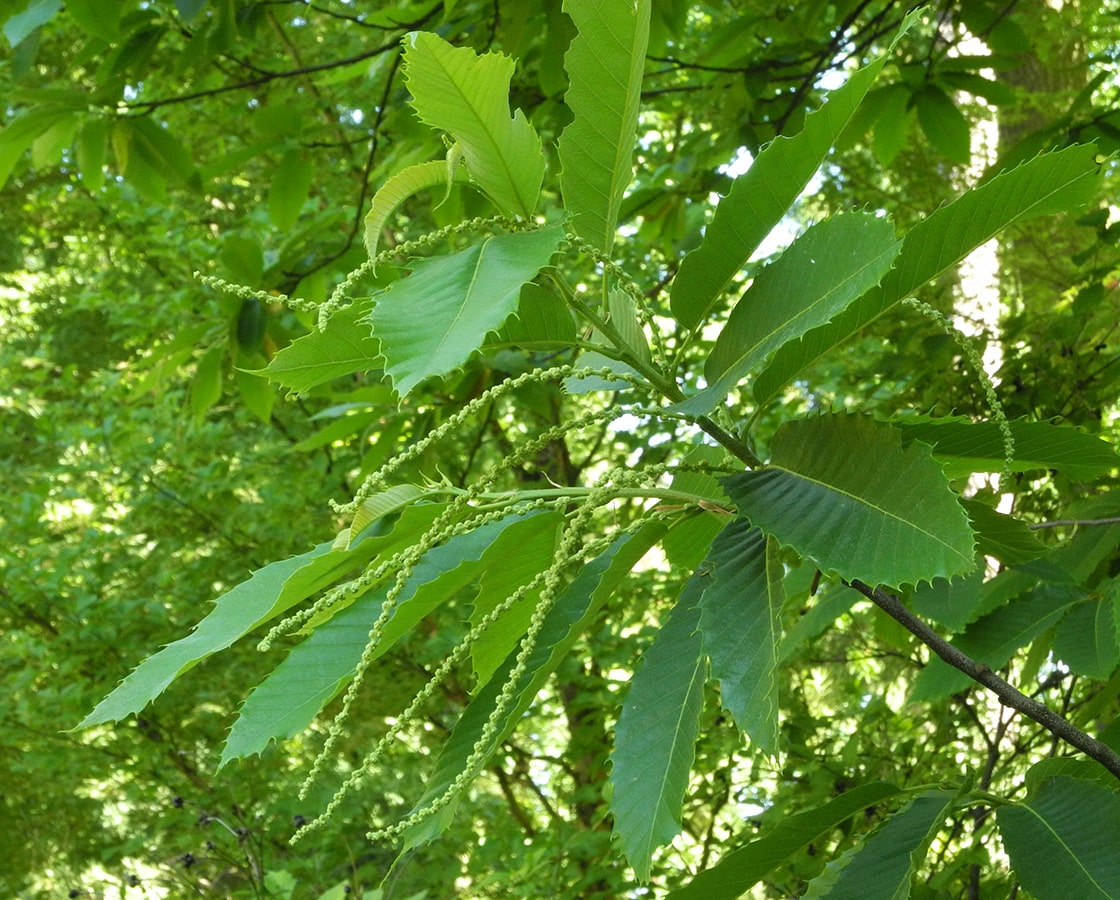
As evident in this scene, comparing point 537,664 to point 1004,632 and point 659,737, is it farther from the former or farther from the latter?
point 1004,632

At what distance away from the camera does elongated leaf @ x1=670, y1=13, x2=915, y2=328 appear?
2.31ft

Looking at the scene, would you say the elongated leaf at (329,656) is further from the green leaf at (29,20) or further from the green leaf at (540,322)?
the green leaf at (29,20)

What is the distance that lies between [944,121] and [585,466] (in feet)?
5.23

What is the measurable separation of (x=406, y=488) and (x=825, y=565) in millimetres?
321

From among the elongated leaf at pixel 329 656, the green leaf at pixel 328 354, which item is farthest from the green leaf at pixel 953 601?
the green leaf at pixel 328 354

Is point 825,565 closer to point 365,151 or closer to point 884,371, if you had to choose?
point 884,371

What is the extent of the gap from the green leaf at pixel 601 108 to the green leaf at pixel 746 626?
245mm

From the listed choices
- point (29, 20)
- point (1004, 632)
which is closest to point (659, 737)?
point (1004, 632)

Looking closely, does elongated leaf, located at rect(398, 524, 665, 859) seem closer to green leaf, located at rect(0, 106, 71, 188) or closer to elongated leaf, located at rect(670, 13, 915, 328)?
elongated leaf, located at rect(670, 13, 915, 328)

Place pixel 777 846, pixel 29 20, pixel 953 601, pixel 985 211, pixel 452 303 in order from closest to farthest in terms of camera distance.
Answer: pixel 452 303, pixel 985 211, pixel 777 846, pixel 953 601, pixel 29 20

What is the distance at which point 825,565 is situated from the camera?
2.25 ft

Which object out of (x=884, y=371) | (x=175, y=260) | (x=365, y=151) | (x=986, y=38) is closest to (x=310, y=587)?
(x=884, y=371)

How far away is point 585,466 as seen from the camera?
3496 millimetres

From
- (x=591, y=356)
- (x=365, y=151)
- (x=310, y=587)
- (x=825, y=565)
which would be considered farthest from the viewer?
(x=365, y=151)
